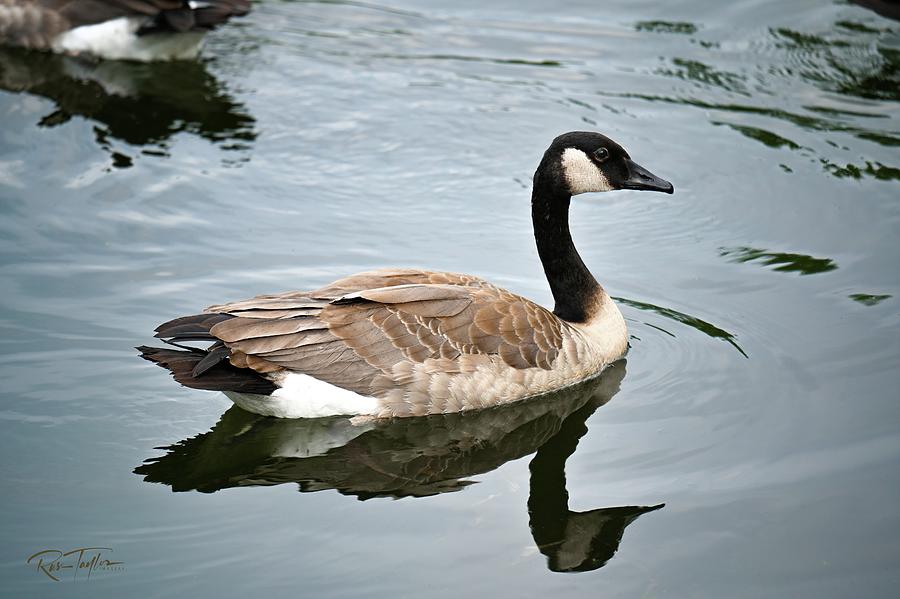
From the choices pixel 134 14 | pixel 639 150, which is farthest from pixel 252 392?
pixel 134 14

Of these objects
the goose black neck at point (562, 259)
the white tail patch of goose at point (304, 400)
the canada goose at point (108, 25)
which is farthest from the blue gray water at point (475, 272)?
the goose black neck at point (562, 259)

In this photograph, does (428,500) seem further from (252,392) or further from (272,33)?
(272,33)

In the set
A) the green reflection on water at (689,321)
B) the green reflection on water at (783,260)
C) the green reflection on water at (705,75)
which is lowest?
the green reflection on water at (689,321)

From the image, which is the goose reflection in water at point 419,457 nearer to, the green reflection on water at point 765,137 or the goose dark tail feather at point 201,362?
the goose dark tail feather at point 201,362

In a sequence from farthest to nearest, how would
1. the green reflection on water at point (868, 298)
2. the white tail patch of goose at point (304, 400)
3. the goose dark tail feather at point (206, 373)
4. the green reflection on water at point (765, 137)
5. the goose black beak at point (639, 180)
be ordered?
the green reflection on water at point (765, 137) < the green reflection on water at point (868, 298) < the goose black beak at point (639, 180) < the white tail patch of goose at point (304, 400) < the goose dark tail feather at point (206, 373)

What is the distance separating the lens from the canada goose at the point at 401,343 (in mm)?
7523

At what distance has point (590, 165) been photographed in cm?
875

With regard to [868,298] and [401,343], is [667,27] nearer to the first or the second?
[868,298]

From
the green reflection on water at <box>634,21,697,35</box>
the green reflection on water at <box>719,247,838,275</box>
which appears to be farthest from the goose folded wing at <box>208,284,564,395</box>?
the green reflection on water at <box>634,21,697,35</box>

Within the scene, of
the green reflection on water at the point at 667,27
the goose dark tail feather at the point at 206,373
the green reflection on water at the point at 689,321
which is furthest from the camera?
the green reflection on water at the point at 667,27

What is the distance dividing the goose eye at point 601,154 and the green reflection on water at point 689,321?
1.42m

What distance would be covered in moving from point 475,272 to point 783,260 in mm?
2615

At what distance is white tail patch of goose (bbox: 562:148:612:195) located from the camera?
28.6 ft

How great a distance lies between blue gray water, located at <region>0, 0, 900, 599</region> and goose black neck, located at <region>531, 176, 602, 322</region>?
0.55 m
